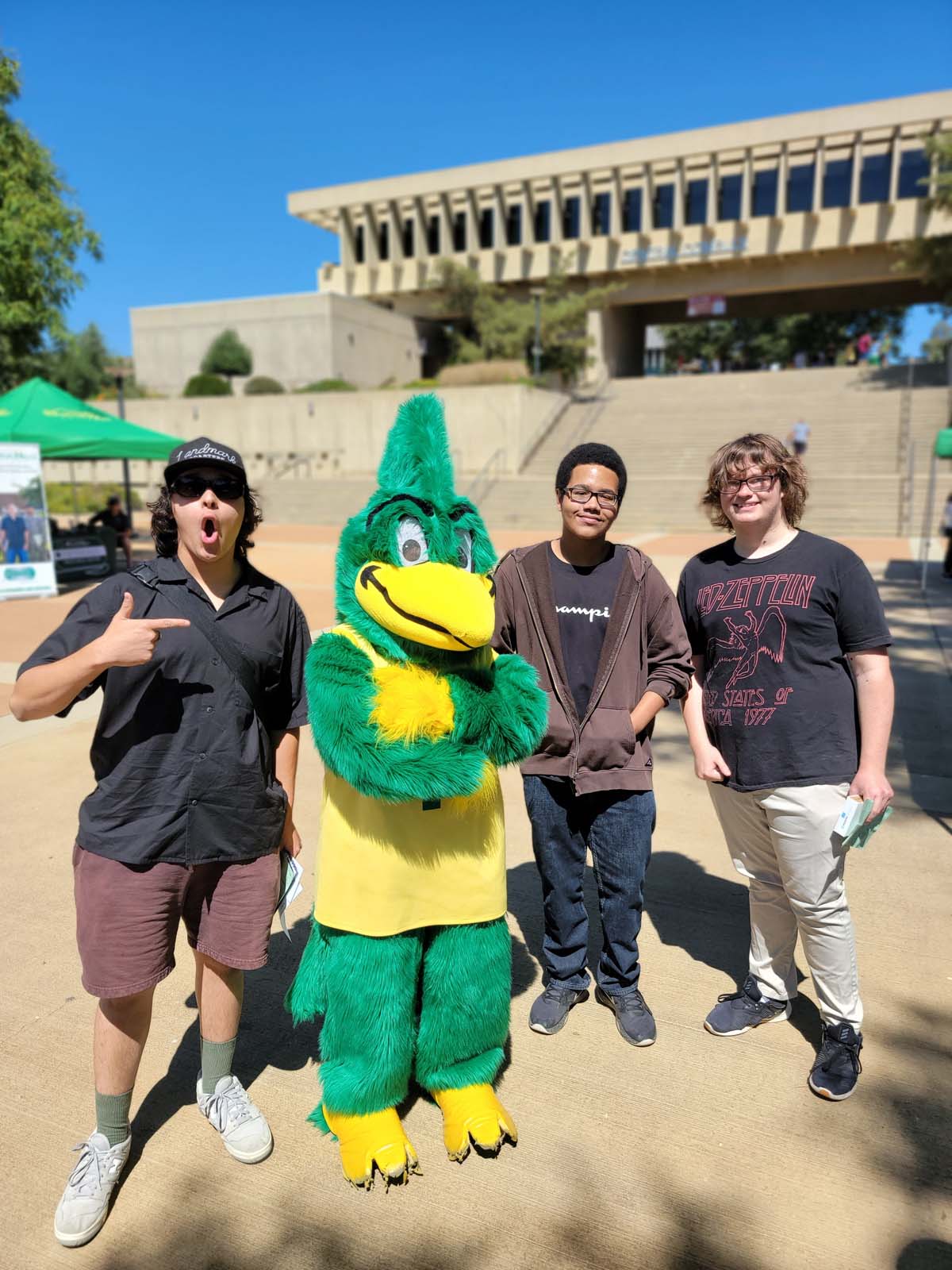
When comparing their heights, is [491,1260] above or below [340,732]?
below

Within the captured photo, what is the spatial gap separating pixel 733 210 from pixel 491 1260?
4200cm

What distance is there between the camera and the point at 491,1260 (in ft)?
6.57

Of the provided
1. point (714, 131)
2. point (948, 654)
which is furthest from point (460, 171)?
point (948, 654)

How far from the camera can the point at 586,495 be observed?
261cm

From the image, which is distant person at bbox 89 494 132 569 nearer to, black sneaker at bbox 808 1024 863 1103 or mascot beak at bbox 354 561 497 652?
mascot beak at bbox 354 561 497 652

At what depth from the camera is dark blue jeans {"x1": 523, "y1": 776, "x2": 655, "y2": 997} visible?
275 cm

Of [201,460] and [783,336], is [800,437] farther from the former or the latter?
[783,336]

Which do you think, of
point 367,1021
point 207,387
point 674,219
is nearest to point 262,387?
point 207,387

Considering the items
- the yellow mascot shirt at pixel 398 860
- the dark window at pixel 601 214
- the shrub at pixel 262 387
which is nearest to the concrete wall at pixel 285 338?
the shrub at pixel 262 387

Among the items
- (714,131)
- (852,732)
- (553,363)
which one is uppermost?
(714,131)

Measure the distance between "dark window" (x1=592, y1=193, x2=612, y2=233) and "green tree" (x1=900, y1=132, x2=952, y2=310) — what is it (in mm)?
14964

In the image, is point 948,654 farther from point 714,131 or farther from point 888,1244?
point 714,131

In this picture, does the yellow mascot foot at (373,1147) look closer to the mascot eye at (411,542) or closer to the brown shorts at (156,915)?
the brown shorts at (156,915)

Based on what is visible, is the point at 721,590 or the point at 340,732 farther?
the point at 721,590
